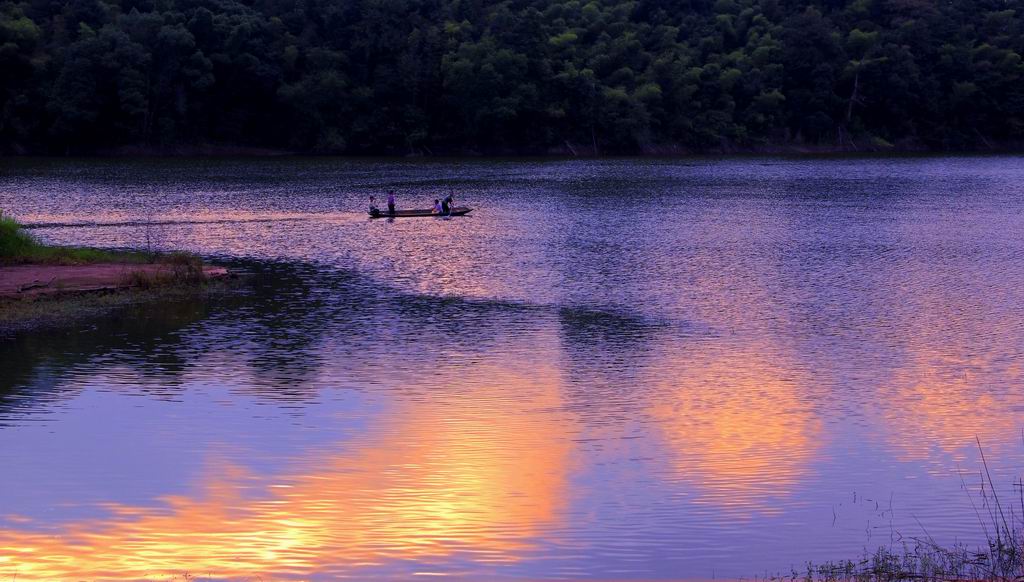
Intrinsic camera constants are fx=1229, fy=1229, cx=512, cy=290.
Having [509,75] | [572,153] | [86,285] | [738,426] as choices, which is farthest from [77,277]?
[572,153]

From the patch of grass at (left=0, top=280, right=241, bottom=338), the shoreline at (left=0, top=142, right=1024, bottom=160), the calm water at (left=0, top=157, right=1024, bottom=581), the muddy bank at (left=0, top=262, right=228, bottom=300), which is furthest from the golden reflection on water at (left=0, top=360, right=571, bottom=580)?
the shoreline at (left=0, top=142, right=1024, bottom=160)

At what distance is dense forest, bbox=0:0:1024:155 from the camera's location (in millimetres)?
99188

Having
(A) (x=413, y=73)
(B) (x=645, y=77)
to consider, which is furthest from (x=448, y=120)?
(B) (x=645, y=77)

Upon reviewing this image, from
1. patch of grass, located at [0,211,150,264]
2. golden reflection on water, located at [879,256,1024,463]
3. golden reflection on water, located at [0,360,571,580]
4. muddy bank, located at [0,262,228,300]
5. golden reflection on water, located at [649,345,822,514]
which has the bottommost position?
golden reflection on water, located at [0,360,571,580]

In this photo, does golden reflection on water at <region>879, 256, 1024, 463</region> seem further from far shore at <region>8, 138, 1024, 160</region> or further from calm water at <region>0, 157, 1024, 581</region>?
far shore at <region>8, 138, 1024, 160</region>

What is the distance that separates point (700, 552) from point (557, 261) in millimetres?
25625

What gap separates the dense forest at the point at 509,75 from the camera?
325ft

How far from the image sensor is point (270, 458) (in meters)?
15.4

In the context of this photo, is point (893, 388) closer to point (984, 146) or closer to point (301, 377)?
point (301, 377)

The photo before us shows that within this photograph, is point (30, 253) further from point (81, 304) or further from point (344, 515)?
point (344, 515)

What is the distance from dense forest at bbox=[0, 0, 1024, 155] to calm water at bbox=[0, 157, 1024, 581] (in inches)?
2476

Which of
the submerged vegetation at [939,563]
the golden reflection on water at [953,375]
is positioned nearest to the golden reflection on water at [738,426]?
the golden reflection on water at [953,375]

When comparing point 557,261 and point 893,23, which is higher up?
point 893,23

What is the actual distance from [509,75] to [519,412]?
91.2 meters
